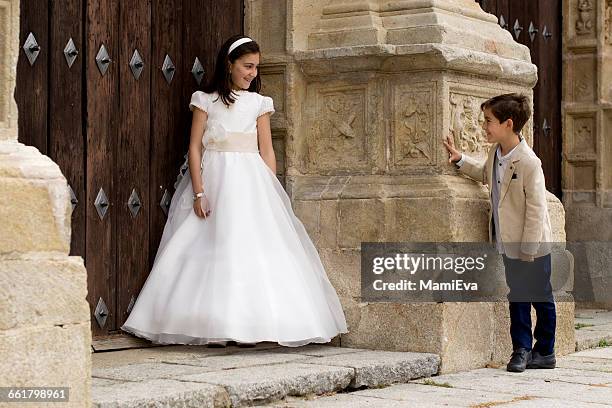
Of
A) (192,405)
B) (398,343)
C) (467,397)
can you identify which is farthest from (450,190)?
(192,405)

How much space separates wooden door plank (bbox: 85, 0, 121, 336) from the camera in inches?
235

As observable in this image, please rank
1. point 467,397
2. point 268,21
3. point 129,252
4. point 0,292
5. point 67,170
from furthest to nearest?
point 268,21, point 129,252, point 67,170, point 467,397, point 0,292

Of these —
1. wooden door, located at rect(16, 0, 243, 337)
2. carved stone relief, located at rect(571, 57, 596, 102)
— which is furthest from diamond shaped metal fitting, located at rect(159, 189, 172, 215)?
carved stone relief, located at rect(571, 57, 596, 102)

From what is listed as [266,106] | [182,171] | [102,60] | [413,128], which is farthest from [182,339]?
[413,128]

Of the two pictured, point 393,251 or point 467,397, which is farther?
point 393,251

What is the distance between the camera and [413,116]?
256 inches

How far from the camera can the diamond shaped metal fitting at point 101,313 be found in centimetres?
606

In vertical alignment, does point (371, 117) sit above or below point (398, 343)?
above

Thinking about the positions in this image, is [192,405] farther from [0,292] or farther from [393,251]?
[393,251]

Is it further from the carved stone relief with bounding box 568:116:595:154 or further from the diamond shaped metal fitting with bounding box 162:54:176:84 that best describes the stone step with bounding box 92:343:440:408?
the carved stone relief with bounding box 568:116:595:154

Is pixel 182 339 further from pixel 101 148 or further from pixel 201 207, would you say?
pixel 101 148

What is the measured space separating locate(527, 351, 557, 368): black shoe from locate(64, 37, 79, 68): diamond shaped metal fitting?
9.24ft

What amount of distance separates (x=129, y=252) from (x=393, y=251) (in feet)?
4.51

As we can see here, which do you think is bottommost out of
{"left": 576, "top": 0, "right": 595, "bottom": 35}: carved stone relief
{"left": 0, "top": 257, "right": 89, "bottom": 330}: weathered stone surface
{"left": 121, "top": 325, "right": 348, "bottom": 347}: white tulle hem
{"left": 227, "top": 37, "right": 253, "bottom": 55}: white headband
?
{"left": 121, "top": 325, "right": 348, "bottom": 347}: white tulle hem
